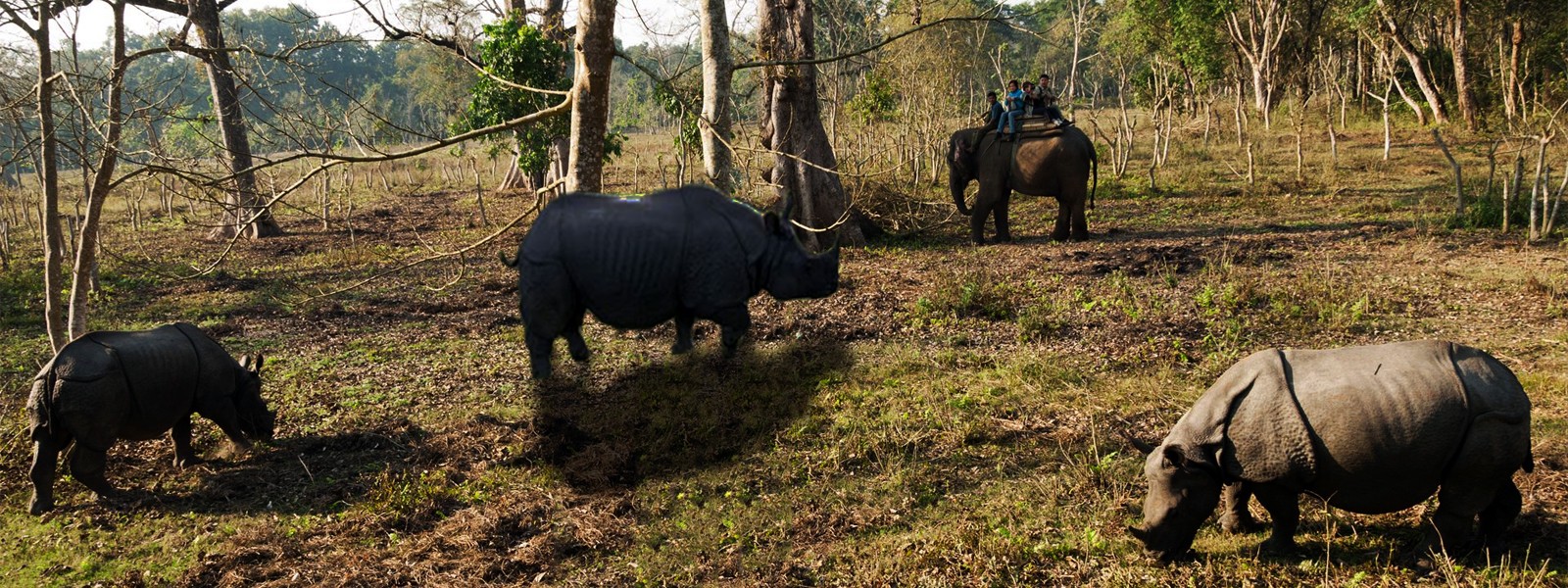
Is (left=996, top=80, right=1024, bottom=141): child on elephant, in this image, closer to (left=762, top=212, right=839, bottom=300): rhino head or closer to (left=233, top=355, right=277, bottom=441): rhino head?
(left=233, top=355, right=277, bottom=441): rhino head

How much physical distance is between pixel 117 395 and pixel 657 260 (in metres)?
13.3

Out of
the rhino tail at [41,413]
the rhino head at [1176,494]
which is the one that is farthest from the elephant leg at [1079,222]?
the rhino tail at [41,413]

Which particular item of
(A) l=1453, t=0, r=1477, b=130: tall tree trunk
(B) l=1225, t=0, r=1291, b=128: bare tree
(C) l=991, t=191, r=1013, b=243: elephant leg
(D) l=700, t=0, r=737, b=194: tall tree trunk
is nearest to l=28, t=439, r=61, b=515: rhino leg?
(D) l=700, t=0, r=737, b=194: tall tree trunk

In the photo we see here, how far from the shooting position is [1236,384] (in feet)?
33.7

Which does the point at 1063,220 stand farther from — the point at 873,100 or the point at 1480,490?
the point at 1480,490

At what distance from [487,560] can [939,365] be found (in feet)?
27.1

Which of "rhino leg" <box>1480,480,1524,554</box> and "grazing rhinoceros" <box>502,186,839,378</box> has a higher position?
"grazing rhinoceros" <box>502,186,839,378</box>

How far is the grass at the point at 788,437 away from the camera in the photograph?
35.6ft

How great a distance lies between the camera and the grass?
427 inches

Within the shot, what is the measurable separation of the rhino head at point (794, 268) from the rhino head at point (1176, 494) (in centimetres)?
823

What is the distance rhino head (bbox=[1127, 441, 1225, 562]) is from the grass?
17.6 inches

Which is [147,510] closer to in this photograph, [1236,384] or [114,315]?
[114,315]

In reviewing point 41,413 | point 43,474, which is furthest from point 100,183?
point 43,474

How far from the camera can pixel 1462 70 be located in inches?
1763
